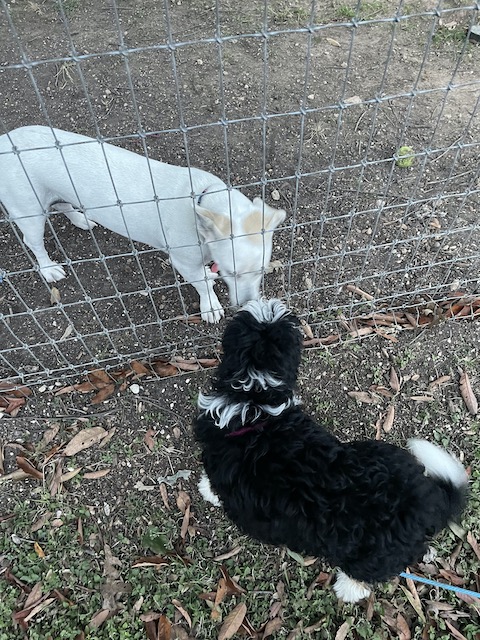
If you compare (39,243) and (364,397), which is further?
(39,243)

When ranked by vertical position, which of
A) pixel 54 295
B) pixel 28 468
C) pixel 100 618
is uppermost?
pixel 54 295

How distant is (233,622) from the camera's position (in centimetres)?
257

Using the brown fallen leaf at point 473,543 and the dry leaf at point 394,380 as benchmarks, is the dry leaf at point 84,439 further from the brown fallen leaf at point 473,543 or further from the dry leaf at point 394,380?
the brown fallen leaf at point 473,543

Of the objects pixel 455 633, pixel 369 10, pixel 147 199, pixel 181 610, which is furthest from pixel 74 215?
pixel 369 10

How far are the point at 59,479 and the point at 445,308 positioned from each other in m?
2.66

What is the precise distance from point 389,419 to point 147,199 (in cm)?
194

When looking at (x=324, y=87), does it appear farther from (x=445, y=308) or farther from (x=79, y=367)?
(x=79, y=367)

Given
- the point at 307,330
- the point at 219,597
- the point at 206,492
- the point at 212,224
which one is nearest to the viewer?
the point at 212,224

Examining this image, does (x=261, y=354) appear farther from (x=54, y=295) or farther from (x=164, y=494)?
(x=54, y=295)

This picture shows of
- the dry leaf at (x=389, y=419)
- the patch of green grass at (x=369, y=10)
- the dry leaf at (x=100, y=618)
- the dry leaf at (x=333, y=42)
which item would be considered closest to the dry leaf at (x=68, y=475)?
the dry leaf at (x=100, y=618)

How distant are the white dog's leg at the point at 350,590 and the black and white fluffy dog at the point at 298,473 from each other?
390 millimetres

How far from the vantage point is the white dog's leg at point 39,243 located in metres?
3.05

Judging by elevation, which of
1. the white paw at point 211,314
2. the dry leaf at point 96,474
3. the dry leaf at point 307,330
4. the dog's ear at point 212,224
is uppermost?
the dog's ear at point 212,224

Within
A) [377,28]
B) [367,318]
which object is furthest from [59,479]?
[377,28]
